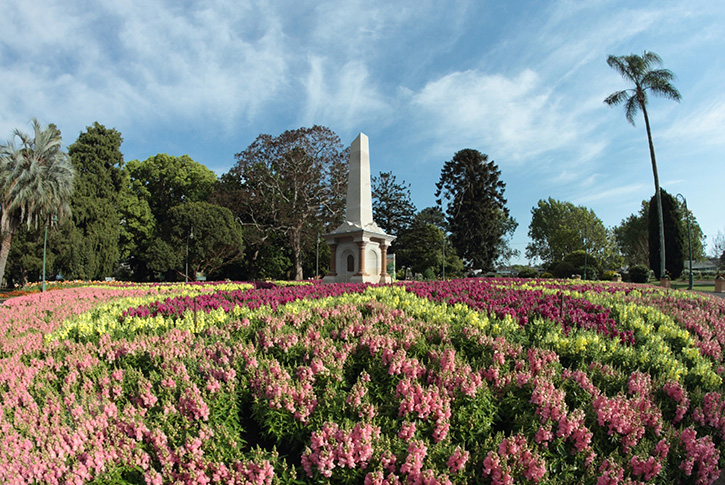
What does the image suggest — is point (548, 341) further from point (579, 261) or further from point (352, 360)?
point (579, 261)

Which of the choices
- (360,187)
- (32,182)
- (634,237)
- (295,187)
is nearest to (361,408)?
(360,187)

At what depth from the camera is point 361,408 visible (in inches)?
108

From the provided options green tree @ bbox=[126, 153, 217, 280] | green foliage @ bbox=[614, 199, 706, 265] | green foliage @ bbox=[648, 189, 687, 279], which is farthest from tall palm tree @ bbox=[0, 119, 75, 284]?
green foliage @ bbox=[614, 199, 706, 265]

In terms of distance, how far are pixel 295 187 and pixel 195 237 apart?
855 centimetres

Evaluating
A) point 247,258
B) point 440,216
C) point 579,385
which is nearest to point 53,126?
point 247,258

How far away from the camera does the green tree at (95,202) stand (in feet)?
92.1

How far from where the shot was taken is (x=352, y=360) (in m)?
3.72

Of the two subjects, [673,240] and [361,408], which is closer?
[361,408]

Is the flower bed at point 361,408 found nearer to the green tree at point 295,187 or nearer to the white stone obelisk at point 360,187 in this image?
the white stone obelisk at point 360,187

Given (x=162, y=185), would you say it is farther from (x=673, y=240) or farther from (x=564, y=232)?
(x=564, y=232)

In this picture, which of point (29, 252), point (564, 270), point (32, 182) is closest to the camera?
point (32, 182)

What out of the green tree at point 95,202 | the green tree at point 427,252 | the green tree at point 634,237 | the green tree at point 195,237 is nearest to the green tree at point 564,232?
the green tree at point 634,237

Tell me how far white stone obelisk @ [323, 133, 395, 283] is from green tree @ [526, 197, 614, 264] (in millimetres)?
40769

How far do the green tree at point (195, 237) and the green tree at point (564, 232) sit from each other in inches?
1557
